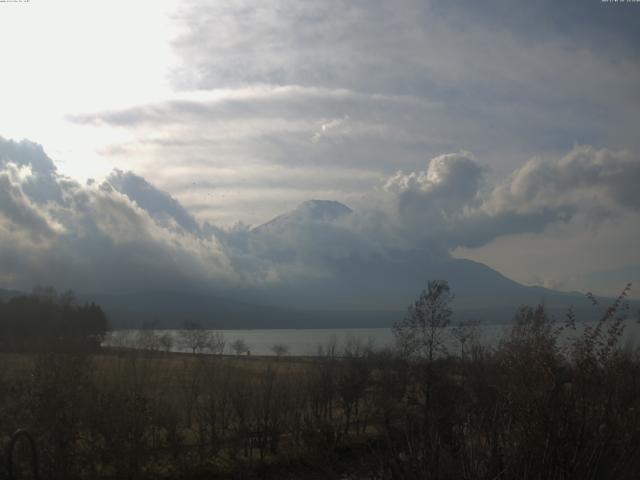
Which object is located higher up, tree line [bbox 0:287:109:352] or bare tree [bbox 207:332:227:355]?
tree line [bbox 0:287:109:352]

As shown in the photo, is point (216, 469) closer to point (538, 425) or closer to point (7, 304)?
point (538, 425)

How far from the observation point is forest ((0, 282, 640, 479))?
28.6 ft

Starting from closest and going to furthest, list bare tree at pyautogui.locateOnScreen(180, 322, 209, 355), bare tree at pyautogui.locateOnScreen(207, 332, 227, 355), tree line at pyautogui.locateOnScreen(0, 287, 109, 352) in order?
1. bare tree at pyautogui.locateOnScreen(207, 332, 227, 355)
2. tree line at pyautogui.locateOnScreen(0, 287, 109, 352)
3. bare tree at pyautogui.locateOnScreen(180, 322, 209, 355)

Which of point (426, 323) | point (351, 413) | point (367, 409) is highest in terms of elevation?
point (426, 323)

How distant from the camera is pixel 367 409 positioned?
3534 cm

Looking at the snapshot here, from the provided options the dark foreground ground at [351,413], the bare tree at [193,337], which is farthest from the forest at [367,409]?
the bare tree at [193,337]

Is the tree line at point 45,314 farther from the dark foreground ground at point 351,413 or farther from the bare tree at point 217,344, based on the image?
the dark foreground ground at point 351,413

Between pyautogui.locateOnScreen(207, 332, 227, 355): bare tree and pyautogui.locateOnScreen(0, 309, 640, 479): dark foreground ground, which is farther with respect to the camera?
pyautogui.locateOnScreen(207, 332, 227, 355): bare tree

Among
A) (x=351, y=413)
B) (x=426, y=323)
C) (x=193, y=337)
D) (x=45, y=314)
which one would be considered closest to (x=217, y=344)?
(x=45, y=314)

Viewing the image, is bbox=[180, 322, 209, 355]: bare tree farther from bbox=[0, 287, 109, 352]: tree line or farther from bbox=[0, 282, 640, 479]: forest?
bbox=[0, 282, 640, 479]: forest

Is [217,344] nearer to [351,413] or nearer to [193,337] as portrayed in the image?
[193,337]

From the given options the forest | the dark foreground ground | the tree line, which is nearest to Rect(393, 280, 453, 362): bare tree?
the forest

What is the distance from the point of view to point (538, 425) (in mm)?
8445

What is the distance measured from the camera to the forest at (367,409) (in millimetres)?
8719
